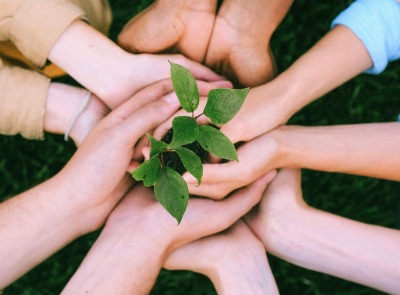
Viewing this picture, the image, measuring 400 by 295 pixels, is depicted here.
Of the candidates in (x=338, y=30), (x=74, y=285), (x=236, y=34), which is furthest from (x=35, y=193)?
(x=338, y=30)

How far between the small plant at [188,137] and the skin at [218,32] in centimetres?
57

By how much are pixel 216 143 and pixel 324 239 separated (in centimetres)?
57

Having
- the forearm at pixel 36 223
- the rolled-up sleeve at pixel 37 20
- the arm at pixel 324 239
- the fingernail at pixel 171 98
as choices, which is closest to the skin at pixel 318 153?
the arm at pixel 324 239

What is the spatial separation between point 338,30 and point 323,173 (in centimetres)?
60

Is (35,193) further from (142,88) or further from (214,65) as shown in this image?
(214,65)

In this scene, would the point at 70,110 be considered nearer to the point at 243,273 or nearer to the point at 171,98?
the point at 171,98

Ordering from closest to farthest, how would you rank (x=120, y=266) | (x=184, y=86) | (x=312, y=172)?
(x=184, y=86)
(x=120, y=266)
(x=312, y=172)

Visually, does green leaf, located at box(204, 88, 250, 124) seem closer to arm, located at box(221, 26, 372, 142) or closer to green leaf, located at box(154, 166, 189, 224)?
green leaf, located at box(154, 166, 189, 224)

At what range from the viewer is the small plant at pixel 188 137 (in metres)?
0.80

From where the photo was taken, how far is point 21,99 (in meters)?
1.34

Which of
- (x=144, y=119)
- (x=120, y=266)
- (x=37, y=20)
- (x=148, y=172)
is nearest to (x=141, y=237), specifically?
(x=120, y=266)

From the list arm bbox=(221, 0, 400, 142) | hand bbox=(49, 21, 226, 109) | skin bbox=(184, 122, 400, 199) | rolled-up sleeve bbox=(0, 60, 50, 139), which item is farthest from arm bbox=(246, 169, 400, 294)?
rolled-up sleeve bbox=(0, 60, 50, 139)

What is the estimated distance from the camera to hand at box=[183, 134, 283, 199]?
119cm

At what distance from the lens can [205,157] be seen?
3.87 feet
